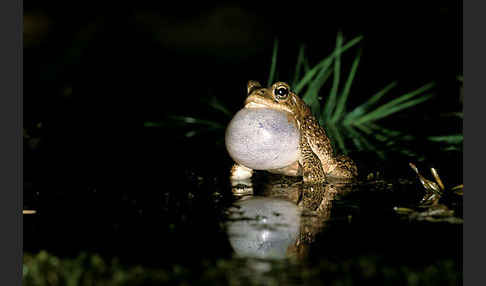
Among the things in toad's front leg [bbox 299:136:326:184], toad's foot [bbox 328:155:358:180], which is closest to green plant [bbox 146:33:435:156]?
toad's foot [bbox 328:155:358:180]

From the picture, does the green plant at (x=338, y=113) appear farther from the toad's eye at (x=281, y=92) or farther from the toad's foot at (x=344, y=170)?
the toad's eye at (x=281, y=92)

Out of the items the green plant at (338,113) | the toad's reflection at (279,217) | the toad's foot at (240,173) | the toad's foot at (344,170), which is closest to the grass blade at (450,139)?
the green plant at (338,113)

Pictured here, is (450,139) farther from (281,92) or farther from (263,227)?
(263,227)

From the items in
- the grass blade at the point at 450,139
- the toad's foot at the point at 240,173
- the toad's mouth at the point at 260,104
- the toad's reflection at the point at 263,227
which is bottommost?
the toad's reflection at the point at 263,227

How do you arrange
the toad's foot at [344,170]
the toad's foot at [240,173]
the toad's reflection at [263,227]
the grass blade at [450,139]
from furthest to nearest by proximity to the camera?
1. the grass blade at [450,139]
2. the toad's foot at [240,173]
3. the toad's foot at [344,170]
4. the toad's reflection at [263,227]

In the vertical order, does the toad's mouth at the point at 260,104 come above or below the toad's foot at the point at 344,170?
above

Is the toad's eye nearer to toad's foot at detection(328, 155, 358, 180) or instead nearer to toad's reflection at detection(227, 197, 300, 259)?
toad's foot at detection(328, 155, 358, 180)

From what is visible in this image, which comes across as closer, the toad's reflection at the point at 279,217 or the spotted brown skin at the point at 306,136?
the toad's reflection at the point at 279,217

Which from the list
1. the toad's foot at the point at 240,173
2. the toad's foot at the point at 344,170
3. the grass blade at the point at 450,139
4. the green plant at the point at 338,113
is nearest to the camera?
the toad's foot at the point at 344,170

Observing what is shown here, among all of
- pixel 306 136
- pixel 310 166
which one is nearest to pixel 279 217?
pixel 310 166
